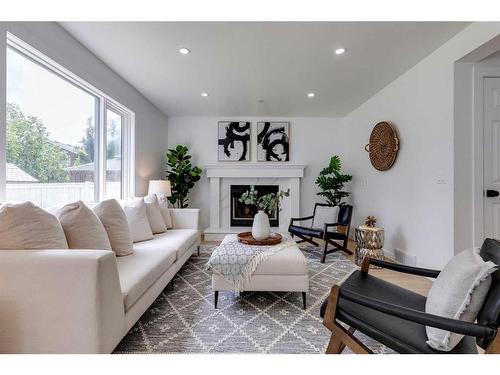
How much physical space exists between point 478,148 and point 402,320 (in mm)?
2078

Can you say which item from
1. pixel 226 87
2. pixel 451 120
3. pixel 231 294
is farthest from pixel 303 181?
pixel 231 294

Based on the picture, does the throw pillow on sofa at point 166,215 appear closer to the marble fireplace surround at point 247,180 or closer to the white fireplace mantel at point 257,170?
the marble fireplace surround at point 247,180

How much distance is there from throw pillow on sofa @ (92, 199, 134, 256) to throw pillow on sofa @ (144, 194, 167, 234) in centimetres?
77

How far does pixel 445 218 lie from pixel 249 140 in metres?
3.31

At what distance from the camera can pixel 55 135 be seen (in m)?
2.27

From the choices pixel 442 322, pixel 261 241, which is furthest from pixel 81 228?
pixel 442 322

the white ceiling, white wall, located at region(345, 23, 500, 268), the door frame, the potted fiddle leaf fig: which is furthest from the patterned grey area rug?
the white ceiling

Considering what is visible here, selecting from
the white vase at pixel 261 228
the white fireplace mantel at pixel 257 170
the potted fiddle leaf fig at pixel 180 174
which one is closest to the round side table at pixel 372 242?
the white vase at pixel 261 228

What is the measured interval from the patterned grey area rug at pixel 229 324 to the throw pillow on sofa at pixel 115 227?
0.55 metres

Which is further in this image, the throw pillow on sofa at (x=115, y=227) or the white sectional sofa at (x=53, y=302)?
the throw pillow on sofa at (x=115, y=227)

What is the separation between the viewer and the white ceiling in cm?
206

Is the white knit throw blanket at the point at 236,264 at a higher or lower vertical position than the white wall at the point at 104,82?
lower

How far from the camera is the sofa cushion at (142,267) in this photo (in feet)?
4.92
